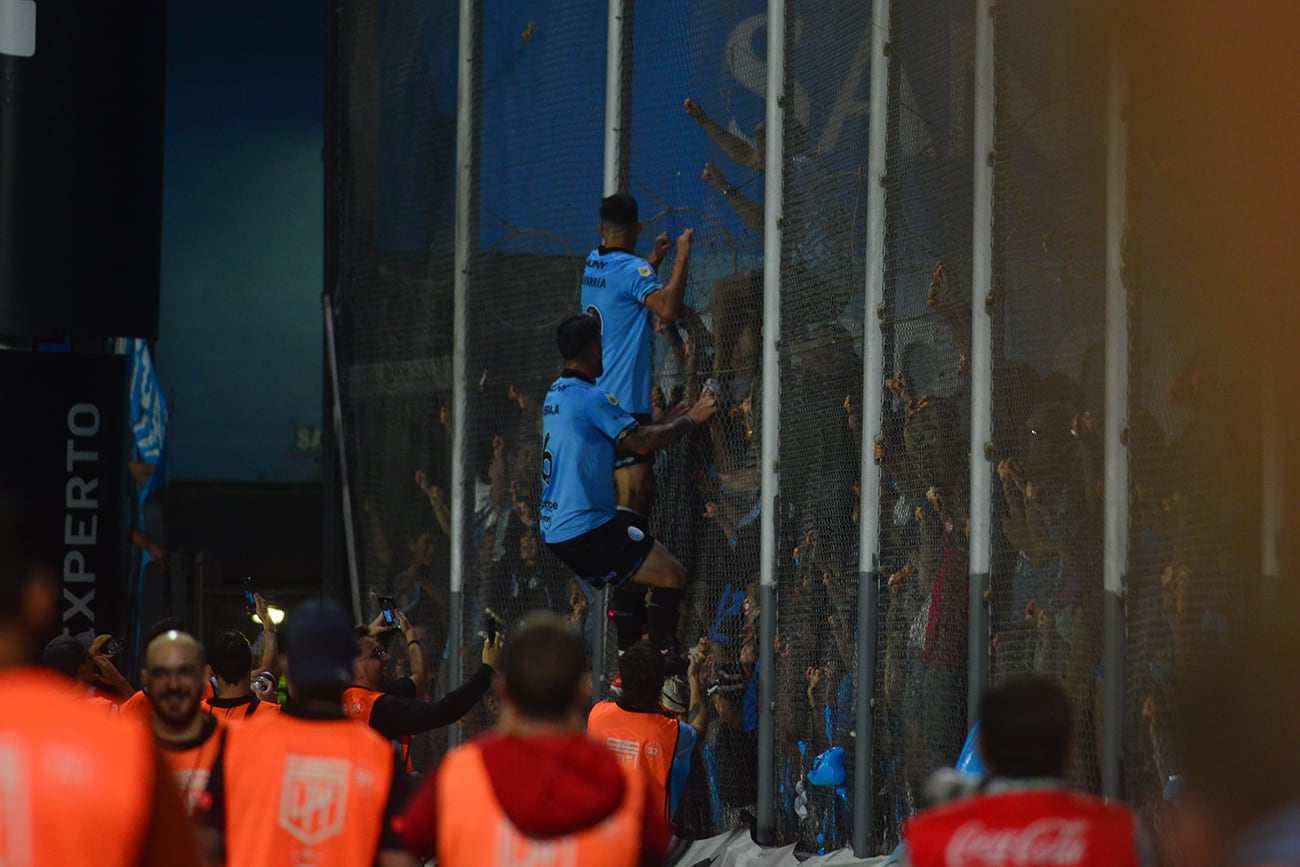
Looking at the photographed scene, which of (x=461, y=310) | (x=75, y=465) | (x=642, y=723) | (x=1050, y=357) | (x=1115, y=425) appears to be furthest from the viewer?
(x=75, y=465)

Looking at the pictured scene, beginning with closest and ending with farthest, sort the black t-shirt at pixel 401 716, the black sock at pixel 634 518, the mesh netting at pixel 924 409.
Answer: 1. the black t-shirt at pixel 401 716
2. the mesh netting at pixel 924 409
3. the black sock at pixel 634 518

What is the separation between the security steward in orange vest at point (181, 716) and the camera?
5.42m

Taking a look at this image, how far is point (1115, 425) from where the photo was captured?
24.1ft

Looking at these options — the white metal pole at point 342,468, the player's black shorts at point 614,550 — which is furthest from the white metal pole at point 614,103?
the white metal pole at point 342,468

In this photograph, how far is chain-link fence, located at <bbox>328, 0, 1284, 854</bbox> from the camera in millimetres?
7477

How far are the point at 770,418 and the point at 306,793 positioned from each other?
17.5 ft

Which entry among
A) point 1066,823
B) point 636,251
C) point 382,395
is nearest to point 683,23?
point 636,251

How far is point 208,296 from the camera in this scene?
22.6 meters

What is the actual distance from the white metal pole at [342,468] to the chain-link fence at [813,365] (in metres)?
0.08

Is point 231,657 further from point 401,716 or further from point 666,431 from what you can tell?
point 666,431

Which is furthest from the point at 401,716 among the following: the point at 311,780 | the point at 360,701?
the point at 311,780

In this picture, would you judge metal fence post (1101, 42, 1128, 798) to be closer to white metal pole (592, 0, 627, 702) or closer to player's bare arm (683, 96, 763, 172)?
player's bare arm (683, 96, 763, 172)

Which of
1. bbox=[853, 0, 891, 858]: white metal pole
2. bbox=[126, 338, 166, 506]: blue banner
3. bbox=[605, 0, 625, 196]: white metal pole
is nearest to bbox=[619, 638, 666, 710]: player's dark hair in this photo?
bbox=[853, 0, 891, 858]: white metal pole

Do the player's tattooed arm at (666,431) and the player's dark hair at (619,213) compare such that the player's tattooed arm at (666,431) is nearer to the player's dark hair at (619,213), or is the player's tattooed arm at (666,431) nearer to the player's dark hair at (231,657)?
the player's dark hair at (619,213)
